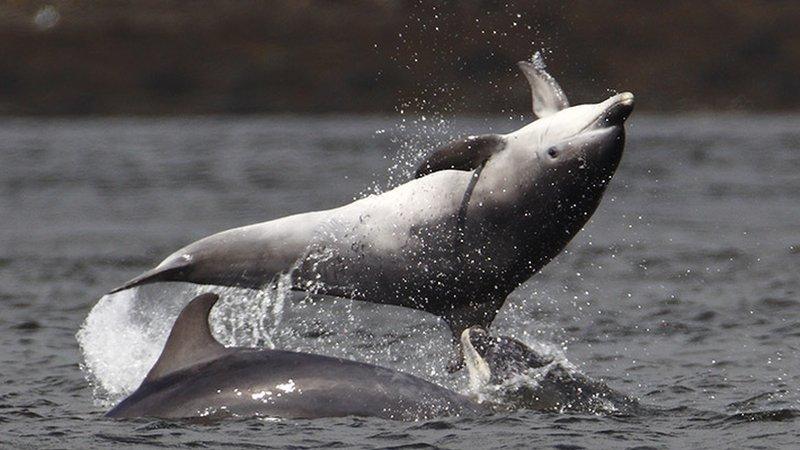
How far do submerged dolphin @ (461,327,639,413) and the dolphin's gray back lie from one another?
48cm

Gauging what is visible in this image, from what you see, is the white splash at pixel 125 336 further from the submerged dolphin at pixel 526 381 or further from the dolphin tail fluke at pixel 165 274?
the submerged dolphin at pixel 526 381

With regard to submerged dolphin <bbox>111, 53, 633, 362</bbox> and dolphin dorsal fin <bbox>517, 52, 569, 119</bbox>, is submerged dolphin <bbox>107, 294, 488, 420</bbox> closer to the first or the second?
submerged dolphin <bbox>111, 53, 633, 362</bbox>

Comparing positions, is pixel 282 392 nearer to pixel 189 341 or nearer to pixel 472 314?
pixel 189 341

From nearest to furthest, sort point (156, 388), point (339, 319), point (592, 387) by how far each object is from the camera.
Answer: point (156, 388) → point (592, 387) → point (339, 319)

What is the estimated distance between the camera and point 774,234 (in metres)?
26.3

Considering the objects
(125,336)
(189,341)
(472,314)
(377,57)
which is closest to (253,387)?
(189,341)

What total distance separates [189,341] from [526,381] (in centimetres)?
266

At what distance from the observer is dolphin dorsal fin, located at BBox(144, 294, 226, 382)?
12.8 metres

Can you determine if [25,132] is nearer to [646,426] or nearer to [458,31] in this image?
[458,31]

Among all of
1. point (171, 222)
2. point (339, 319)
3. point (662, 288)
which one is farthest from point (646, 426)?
point (171, 222)

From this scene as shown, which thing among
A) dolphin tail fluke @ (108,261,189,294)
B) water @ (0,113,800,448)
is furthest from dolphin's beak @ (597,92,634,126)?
dolphin tail fluke @ (108,261,189,294)

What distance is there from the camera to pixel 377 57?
2224 inches

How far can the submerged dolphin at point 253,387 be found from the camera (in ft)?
41.6

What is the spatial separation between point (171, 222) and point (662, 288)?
35.3 feet
